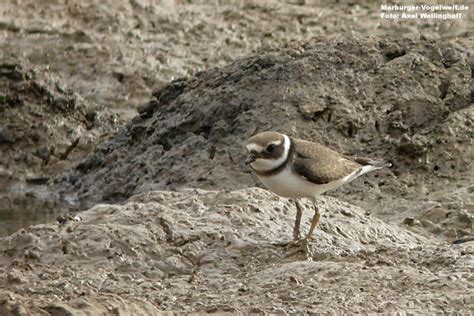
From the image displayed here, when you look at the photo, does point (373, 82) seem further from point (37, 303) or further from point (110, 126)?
point (37, 303)

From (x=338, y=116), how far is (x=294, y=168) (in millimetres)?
2963

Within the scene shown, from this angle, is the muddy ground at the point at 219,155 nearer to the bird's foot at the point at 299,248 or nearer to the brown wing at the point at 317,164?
the bird's foot at the point at 299,248

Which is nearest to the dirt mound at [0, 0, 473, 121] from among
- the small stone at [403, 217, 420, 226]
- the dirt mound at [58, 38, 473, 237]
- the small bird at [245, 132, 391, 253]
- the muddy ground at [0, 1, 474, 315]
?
the muddy ground at [0, 1, 474, 315]

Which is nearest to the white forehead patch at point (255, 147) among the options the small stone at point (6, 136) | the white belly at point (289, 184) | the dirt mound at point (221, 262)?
the white belly at point (289, 184)

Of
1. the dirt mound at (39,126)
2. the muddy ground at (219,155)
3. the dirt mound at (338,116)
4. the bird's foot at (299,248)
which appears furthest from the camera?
the dirt mound at (39,126)

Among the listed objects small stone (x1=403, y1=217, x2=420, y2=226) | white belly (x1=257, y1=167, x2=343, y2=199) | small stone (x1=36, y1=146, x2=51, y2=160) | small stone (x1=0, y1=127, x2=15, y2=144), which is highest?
white belly (x1=257, y1=167, x2=343, y2=199)

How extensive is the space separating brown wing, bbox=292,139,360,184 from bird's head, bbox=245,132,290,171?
140 millimetres

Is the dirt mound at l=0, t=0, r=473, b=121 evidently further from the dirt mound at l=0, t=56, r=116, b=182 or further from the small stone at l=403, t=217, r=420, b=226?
the small stone at l=403, t=217, r=420, b=226

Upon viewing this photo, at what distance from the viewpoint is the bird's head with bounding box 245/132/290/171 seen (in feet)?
29.0

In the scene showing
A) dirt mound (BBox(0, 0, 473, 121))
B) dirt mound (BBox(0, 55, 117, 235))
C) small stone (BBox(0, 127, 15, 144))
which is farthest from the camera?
dirt mound (BBox(0, 0, 473, 121))

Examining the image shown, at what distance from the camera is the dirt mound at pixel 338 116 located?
11695 millimetres

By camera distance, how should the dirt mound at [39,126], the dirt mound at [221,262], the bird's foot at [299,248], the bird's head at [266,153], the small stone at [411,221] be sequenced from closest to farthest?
the dirt mound at [221,262], the bird's foot at [299,248], the bird's head at [266,153], the small stone at [411,221], the dirt mound at [39,126]

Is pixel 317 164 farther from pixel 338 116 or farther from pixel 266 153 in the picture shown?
pixel 338 116

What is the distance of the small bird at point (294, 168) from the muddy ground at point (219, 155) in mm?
362
